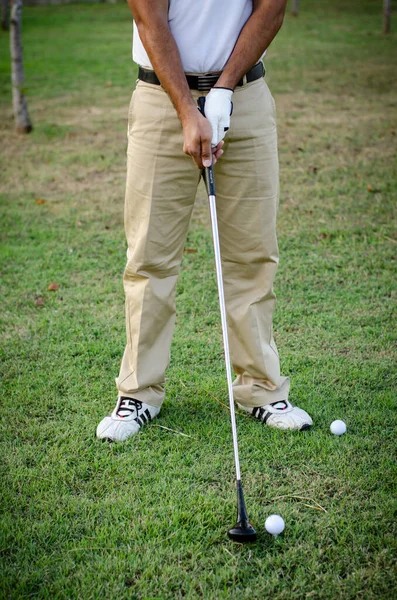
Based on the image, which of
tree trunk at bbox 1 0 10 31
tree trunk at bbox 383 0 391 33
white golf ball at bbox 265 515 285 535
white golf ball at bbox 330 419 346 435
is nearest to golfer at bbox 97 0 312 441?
white golf ball at bbox 330 419 346 435

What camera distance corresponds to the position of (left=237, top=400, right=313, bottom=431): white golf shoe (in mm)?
3125

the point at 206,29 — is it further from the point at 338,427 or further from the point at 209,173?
the point at 338,427

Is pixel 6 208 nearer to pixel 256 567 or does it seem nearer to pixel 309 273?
pixel 309 273

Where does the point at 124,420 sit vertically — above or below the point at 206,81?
below

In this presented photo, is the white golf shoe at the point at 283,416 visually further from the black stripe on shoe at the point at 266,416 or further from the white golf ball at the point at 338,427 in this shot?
the white golf ball at the point at 338,427

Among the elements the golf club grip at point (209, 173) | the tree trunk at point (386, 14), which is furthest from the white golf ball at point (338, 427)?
the tree trunk at point (386, 14)

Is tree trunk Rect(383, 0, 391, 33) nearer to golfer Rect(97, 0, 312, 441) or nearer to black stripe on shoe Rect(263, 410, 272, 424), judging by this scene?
golfer Rect(97, 0, 312, 441)

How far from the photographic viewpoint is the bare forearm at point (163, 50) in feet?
8.93

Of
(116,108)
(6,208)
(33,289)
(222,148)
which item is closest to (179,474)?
(222,148)

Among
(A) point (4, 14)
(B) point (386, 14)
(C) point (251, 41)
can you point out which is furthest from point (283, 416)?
(A) point (4, 14)

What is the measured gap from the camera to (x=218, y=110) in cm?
274

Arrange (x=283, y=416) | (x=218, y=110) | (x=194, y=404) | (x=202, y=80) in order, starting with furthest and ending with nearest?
(x=194, y=404), (x=283, y=416), (x=202, y=80), (x=218, y=110)

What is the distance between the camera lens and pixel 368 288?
14.9 ft

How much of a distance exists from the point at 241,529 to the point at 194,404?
39.0 inches
